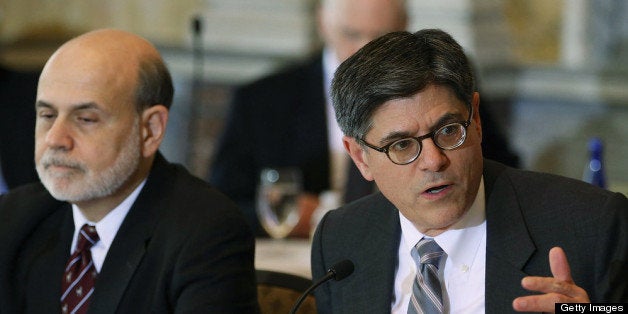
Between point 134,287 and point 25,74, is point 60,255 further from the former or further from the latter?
point 25,74

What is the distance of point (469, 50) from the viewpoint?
646cm

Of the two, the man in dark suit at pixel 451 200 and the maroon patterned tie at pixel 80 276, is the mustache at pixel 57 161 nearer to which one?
the maroon patterned tie at pixel 80 276

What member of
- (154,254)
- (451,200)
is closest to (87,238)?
(154,254)

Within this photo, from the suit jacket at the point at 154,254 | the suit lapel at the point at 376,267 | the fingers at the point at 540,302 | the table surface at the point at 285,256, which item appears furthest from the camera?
the table surface at the point at 285,256

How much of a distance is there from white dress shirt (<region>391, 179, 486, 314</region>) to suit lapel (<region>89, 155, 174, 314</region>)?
0.74m

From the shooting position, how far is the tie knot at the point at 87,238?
10.5ft

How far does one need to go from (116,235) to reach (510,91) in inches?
151

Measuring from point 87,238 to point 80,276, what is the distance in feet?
0.36

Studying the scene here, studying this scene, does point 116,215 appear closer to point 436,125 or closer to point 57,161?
point 57,161

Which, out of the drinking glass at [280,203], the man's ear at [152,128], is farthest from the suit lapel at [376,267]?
the drinking glass at [280,203]

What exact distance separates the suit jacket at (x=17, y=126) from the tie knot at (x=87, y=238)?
6.42ft

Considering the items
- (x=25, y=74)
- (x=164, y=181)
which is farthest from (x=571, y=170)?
(x=164, y=181)

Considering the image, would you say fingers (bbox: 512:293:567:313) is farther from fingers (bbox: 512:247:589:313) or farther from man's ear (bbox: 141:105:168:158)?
man's ear (bbox: 141:105:168:158)

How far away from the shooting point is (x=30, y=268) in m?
3.23
